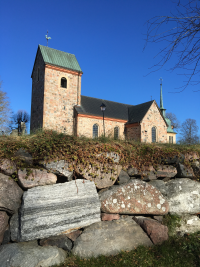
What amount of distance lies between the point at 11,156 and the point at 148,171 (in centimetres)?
308

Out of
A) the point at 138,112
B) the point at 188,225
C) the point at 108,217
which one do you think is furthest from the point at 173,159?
the point at 138,112

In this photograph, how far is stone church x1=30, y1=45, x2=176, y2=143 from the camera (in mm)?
21550

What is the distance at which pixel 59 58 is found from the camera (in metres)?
23.6

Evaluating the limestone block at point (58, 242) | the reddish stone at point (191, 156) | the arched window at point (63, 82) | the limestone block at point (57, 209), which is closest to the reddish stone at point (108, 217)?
the limestone block at point (57, 209)

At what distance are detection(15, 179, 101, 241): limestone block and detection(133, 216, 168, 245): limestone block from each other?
94cm

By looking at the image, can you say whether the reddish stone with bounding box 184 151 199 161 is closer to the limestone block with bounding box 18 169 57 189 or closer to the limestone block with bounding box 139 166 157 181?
the limestone block with bounding box 139 166 157 181

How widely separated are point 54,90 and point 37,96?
8.26ft

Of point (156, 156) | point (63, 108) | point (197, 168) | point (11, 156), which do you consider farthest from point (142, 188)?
point (63, 108)

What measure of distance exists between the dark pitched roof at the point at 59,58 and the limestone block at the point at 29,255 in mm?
21318

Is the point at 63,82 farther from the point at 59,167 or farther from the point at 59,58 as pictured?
the point at 59,167

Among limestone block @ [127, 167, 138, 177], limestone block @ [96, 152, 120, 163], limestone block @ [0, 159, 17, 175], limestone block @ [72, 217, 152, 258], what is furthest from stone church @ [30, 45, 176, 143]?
limestone block @ [72, 217, 152, 258]

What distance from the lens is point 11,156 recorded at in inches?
152

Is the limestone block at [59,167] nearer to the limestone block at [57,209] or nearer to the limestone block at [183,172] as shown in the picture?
the limestone block at [57,209]

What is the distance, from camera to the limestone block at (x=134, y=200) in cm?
415
